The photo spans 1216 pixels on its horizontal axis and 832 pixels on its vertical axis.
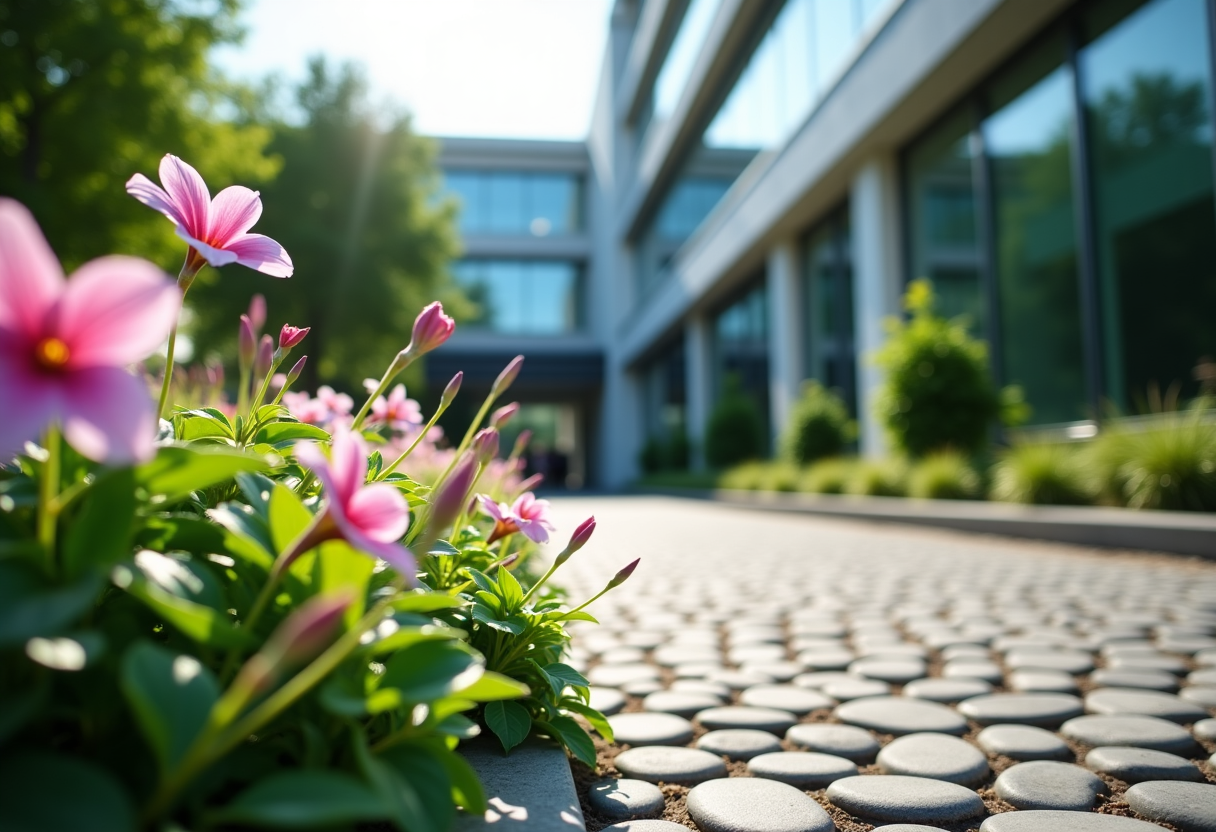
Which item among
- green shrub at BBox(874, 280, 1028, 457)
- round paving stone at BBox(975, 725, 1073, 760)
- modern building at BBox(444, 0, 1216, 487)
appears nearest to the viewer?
round paving stone at BBox(975, 725, 1073, 760)

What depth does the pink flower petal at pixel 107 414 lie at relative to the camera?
65cm

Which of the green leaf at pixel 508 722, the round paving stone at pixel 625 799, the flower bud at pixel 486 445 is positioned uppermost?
the flower bud at pixel 486 445

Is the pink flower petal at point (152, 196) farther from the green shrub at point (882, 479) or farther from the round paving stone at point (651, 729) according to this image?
the green shrub at point (882, 479)

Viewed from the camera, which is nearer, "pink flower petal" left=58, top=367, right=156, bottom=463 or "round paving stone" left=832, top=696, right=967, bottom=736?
"pink flower petal" left=58, top=367, right=156, bottom=463

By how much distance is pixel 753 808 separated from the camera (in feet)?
4.94

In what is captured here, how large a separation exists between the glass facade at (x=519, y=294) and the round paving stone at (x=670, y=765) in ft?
95.3

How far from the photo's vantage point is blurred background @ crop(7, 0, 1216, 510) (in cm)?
695

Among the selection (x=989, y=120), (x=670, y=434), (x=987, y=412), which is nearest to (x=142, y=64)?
(x=989, y=120)

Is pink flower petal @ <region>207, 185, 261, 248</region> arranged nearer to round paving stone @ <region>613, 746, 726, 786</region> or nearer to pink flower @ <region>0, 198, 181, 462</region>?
pink flower @ <region>0, 198, 181, 462</region>

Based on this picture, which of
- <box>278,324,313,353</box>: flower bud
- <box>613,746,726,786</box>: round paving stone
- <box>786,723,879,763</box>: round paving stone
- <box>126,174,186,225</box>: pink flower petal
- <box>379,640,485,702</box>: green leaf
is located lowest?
<box>786,723,879,763</box>: round paving stone

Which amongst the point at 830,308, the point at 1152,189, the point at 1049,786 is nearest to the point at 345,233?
the point at 830,308

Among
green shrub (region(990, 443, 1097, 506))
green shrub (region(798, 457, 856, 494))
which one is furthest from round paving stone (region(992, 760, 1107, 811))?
green shrub (region(798, 457, 856, 494))

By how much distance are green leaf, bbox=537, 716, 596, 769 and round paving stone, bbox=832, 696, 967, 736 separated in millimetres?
895

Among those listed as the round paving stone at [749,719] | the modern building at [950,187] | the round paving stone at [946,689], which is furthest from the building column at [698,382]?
the round paving stone at [749,719]
